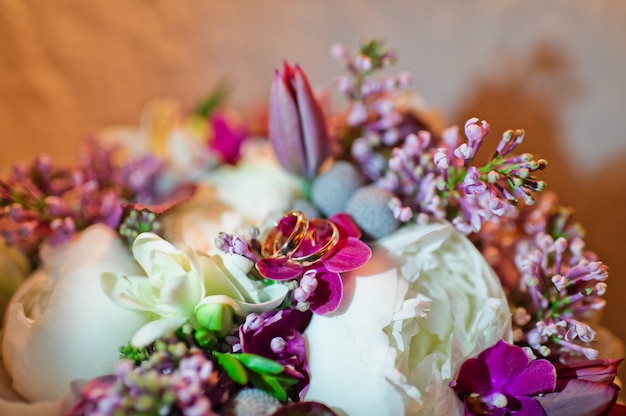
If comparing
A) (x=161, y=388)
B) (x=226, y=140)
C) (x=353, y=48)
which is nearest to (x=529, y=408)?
(x=161, y=388)

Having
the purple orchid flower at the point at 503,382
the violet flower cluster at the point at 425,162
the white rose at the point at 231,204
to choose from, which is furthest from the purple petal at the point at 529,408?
the white rose at the point at 231,204

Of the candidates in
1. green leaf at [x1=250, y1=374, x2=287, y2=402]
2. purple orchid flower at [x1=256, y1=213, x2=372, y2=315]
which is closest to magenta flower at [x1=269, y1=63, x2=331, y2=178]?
purple orchid flower at [x1=256, y1=213, x2=372, y2=315]

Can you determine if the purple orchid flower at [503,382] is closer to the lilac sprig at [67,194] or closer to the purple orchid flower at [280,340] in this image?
the purple orchid flower at [280,340]

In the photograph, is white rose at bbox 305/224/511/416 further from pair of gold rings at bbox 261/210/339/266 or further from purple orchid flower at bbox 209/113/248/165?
purple orchid flower at bbox 209/113/248/165

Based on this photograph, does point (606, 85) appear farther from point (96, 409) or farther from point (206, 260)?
point (96, 409)

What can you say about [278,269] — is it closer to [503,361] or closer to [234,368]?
[234,368]

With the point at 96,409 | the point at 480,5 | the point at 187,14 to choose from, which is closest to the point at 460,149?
the point at 96,409
